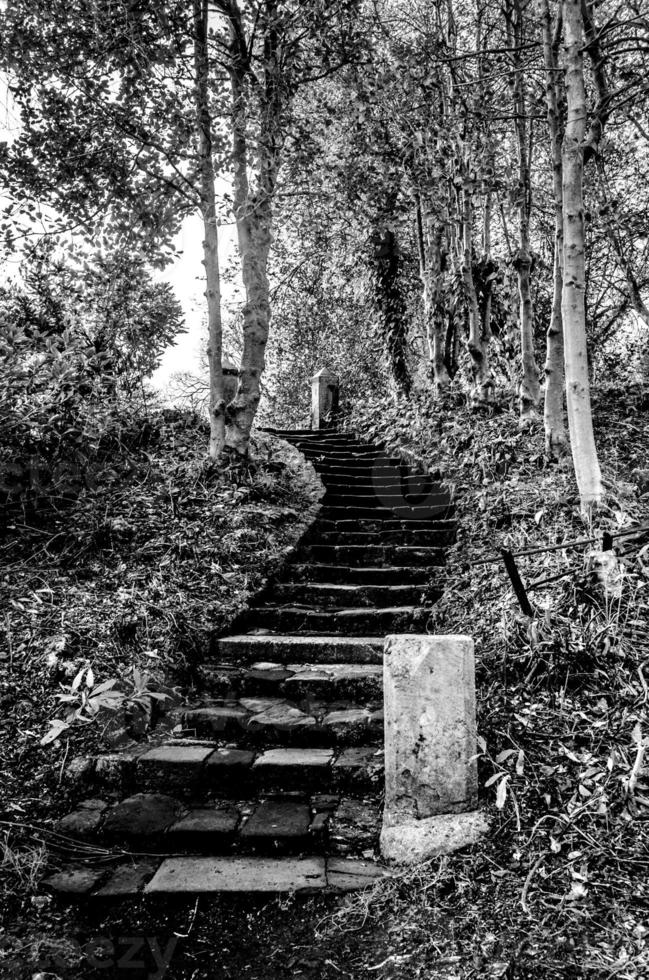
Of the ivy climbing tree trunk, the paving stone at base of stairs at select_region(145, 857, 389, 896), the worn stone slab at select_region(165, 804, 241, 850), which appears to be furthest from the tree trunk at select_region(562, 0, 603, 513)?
the ivy climbing tree trunk

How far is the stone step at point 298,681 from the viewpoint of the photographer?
360cm

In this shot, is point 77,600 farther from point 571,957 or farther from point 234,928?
point 571,957

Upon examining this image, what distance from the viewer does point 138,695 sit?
11.1 feet

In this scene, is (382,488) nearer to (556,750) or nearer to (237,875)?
(556,750)

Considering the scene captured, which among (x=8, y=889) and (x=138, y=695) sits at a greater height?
(x=138, y=695)

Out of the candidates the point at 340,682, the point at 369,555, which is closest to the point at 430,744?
the point at 340,682

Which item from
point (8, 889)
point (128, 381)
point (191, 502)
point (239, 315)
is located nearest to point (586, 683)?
point (8, 889)

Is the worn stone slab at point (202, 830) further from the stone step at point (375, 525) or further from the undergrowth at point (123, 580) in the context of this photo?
the stone step at point (375, 525)

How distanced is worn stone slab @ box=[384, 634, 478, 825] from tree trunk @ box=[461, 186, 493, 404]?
18.3 feet

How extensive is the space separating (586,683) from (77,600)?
10.6 feet

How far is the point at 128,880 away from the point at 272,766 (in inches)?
31.3

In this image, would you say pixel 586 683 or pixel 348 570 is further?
pixel 348 570

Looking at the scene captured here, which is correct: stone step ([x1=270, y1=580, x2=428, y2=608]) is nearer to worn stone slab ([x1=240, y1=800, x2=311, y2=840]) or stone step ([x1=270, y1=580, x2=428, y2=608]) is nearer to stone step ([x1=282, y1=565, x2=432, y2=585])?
stone step ([x1=282, y1=565, x2=432, y2=585])

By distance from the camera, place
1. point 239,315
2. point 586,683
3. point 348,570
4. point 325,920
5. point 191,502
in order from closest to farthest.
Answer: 1. point 325,920
2. point 586,683
3. point 348,570
4. point 191,502
5. point 239,315
